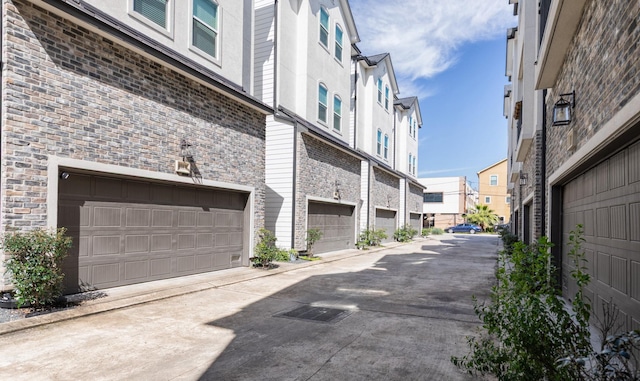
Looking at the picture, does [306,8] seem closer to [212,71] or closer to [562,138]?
[212,71]

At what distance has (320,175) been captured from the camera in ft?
52.4

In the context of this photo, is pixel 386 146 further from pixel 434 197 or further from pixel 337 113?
pixel 434 197

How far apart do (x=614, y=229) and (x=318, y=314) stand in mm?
4553

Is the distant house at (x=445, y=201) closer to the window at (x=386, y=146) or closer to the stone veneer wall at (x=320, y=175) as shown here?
the window at (x=386, y=146)

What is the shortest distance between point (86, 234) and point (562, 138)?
9497mm

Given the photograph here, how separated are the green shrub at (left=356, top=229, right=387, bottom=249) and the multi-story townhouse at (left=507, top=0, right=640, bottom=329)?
12.2 metres

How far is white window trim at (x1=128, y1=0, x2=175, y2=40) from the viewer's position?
8.37 m

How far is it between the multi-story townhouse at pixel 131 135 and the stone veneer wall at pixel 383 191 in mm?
11054

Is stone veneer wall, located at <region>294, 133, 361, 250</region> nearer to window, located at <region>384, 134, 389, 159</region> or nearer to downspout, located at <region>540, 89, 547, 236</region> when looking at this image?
window, located at <region>384, 134, 389, 159</region>

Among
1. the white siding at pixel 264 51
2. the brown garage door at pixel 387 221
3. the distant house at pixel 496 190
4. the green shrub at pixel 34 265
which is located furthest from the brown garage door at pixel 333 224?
the distant house at pixel 496 190

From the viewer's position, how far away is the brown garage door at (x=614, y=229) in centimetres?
399

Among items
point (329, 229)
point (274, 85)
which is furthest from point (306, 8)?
point (329, 229)

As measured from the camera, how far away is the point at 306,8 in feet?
50.4

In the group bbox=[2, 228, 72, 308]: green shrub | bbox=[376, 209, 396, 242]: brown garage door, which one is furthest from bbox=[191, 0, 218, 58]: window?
bbox=[376, 209, 396, 242]: brown garage door
